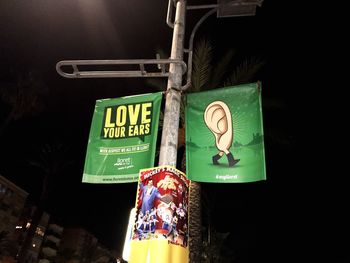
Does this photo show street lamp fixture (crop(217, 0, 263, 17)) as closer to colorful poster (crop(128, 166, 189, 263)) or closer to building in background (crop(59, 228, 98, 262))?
colorful poster (crop(128, 166, 189, 263))

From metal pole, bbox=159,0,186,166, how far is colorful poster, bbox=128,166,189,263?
0.40 metres

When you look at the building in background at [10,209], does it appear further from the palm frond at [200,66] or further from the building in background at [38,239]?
the palm frond at [200,66]

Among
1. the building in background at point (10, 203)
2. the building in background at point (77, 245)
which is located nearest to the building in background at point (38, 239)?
the building in background at point (77, 245)

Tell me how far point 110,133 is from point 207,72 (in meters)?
10.5

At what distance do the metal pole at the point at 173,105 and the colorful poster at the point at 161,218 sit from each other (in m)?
0.40

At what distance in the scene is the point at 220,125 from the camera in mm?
5859

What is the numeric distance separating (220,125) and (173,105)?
2.89 feet

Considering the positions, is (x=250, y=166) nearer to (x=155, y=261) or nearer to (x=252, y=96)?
(x=252, y=96)

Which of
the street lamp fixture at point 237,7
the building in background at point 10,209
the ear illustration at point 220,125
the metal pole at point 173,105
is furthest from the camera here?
the building in background at point 10,209

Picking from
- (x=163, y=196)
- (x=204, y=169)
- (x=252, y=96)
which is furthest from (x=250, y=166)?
(x=163, y=196)

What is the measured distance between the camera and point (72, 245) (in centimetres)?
8762

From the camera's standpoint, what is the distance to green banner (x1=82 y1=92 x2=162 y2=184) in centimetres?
561

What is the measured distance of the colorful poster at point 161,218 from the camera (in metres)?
4.22

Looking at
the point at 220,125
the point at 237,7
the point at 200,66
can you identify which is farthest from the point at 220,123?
the point at 200,66
